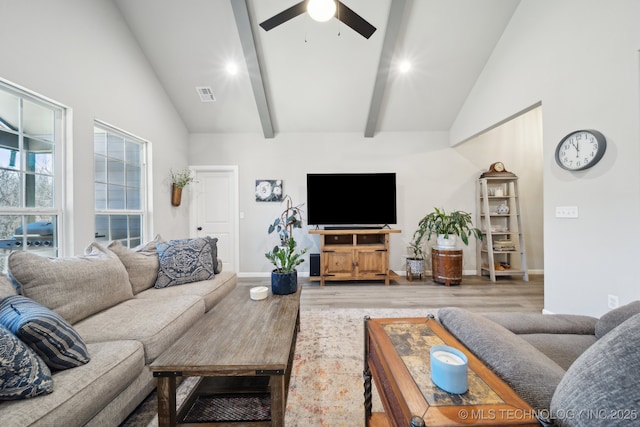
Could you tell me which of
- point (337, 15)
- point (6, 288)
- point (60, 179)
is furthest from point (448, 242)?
point (60, 179)

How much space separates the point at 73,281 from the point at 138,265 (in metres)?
0.63

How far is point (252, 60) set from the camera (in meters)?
3.25

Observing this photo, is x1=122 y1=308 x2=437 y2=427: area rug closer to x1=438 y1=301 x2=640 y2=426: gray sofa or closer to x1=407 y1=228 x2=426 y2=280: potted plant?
x1=438 y1=301 x2=640 y2=426: gray sofa

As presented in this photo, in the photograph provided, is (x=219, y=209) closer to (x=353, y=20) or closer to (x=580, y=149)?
(x=353, y=20)

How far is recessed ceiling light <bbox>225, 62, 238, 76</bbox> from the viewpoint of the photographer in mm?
3396

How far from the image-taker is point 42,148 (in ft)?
7.19

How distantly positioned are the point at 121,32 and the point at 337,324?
4111 millimetres

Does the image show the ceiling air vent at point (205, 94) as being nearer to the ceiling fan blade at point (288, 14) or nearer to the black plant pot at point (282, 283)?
the ceiling fan blade at point (288, 14)

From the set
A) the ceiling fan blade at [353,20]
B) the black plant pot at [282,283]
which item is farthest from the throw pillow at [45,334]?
the ceiling fan blade at [353,20]

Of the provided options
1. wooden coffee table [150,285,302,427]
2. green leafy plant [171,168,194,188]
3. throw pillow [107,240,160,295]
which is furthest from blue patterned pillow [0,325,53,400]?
green leafy plant [171,168,194,188]

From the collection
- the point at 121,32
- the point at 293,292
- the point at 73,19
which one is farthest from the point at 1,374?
the point at 121,32

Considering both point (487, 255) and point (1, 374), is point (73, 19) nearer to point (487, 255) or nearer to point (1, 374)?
point (1, 374)

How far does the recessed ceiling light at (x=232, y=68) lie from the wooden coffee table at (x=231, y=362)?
10.5 ft

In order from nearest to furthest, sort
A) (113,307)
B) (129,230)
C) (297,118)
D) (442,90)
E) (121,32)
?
(113,307)
(121,32)
(129,230)
(442,90)
(297,118)
